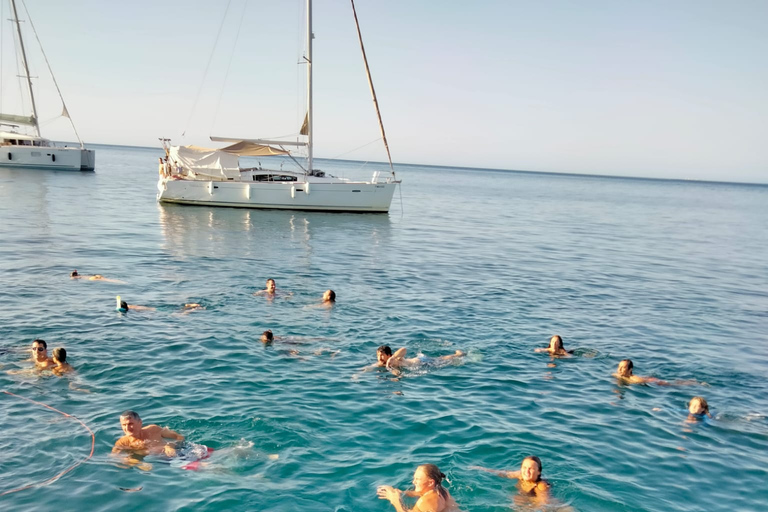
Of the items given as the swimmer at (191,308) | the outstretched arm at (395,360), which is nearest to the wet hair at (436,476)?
the outstretched arm at (395,360)

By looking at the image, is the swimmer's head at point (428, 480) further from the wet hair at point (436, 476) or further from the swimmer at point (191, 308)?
the swimmer at point (191, 308)

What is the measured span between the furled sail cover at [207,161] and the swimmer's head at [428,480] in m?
40.0

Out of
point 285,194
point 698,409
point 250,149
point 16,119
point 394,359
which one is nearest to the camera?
point 698,409

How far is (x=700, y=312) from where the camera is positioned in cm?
2206

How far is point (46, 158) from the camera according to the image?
74688 millimetres

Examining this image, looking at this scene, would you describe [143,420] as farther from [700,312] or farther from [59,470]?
[700,312]

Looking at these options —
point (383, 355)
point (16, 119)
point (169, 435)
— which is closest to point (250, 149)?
point (383, 355)

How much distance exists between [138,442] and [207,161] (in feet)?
125

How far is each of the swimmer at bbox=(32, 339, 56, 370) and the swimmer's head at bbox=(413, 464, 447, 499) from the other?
29.9 ft

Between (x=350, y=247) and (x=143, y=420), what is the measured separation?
72.3 ft

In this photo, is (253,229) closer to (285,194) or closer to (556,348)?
(285,194)

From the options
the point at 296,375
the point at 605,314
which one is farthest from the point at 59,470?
the point at 605,314

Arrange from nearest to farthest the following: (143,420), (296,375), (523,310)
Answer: (143,420) < (296,375) < (523,310)

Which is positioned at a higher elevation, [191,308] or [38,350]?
[38,350]
